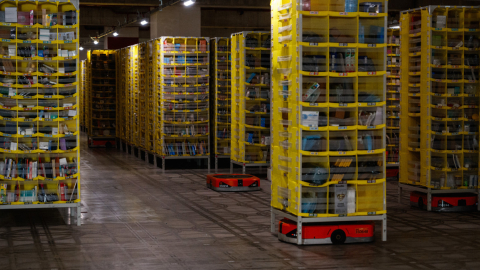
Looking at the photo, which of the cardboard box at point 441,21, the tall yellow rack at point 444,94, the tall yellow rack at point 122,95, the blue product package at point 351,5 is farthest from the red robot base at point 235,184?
the tall yellow rack at point 122,95

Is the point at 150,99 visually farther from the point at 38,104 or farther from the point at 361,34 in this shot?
the point at 361,34

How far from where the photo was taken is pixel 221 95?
20016 millimetres

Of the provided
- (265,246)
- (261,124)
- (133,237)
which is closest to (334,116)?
(265,246)

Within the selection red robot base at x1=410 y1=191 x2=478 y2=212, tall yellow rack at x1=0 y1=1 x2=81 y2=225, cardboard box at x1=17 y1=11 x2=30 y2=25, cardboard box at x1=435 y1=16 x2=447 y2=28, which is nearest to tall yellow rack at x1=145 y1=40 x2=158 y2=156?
tall yellow rack at x1=0 y1=1 x2=81 y2=225

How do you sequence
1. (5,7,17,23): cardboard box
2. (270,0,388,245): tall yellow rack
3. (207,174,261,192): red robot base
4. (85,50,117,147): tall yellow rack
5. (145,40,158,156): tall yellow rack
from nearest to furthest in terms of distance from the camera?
(270,0,388,245): tall yellow rack < (5,7,17,23): cardboard box < (207,174,261,192): red robot base < (145,40,158,156): tall yellow rack < (85,50,117,147): tall yellow rack

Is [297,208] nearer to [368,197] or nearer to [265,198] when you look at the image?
[368,197]

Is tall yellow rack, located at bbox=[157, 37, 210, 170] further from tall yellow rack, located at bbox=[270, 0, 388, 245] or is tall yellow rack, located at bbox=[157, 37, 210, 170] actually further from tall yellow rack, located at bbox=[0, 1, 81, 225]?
tall yellow rack, located at bbox=[270, 0, 388, 245]

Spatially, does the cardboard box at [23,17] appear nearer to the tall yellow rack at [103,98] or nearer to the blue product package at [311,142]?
the blue product package at [311,142]

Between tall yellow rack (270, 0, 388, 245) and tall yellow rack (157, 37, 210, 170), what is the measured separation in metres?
9.76

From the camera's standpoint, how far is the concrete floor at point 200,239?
8883 millimetres

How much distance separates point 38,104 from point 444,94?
719 centimetres

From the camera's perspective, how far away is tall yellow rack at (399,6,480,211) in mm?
12906

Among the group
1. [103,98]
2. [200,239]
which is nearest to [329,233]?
[200,239]

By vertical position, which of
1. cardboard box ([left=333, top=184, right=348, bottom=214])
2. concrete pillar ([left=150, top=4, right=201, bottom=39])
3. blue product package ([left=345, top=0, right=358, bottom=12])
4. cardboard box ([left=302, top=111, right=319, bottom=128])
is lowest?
cardboard box ([left=333, top=184, right=348, bottom=214])
